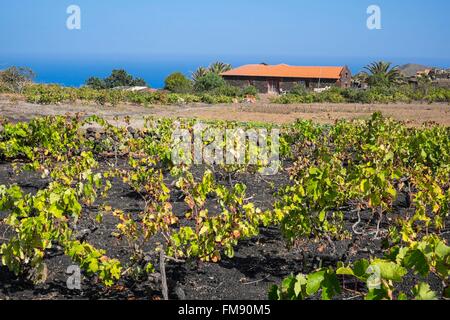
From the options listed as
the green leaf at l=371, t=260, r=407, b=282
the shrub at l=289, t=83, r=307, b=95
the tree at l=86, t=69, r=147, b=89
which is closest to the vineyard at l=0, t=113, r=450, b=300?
the green leaf at l=371, t=260, r=407, b=282

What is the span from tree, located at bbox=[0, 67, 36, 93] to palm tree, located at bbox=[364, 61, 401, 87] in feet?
90.3

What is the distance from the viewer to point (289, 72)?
51.2 m

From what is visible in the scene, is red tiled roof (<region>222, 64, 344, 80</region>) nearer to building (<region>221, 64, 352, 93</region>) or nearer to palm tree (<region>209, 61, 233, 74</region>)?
building (<region>221, 64, 352, 93</region>)

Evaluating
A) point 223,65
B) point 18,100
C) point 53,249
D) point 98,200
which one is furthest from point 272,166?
point 223,65

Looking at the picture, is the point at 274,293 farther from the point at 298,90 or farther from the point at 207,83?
the point at 207,83

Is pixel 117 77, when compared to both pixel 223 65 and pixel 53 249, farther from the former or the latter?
pixel 53 249

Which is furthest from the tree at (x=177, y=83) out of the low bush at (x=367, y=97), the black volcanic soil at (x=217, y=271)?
the black volcanic soil at (x=217, y=271)

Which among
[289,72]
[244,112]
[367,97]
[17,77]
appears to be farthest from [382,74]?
[17,77]

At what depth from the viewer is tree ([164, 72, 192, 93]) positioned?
141 ft

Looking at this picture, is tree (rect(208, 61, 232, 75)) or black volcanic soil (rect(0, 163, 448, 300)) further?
tree (rect(208, 61, 232, 75))

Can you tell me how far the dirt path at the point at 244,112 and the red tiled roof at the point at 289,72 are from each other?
16.3 meters

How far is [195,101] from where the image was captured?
36.6 metres

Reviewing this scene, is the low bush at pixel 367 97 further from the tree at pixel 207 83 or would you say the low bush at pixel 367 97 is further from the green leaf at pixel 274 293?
the green leaf at pixel 274 293

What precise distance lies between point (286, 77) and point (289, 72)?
3.10ft
